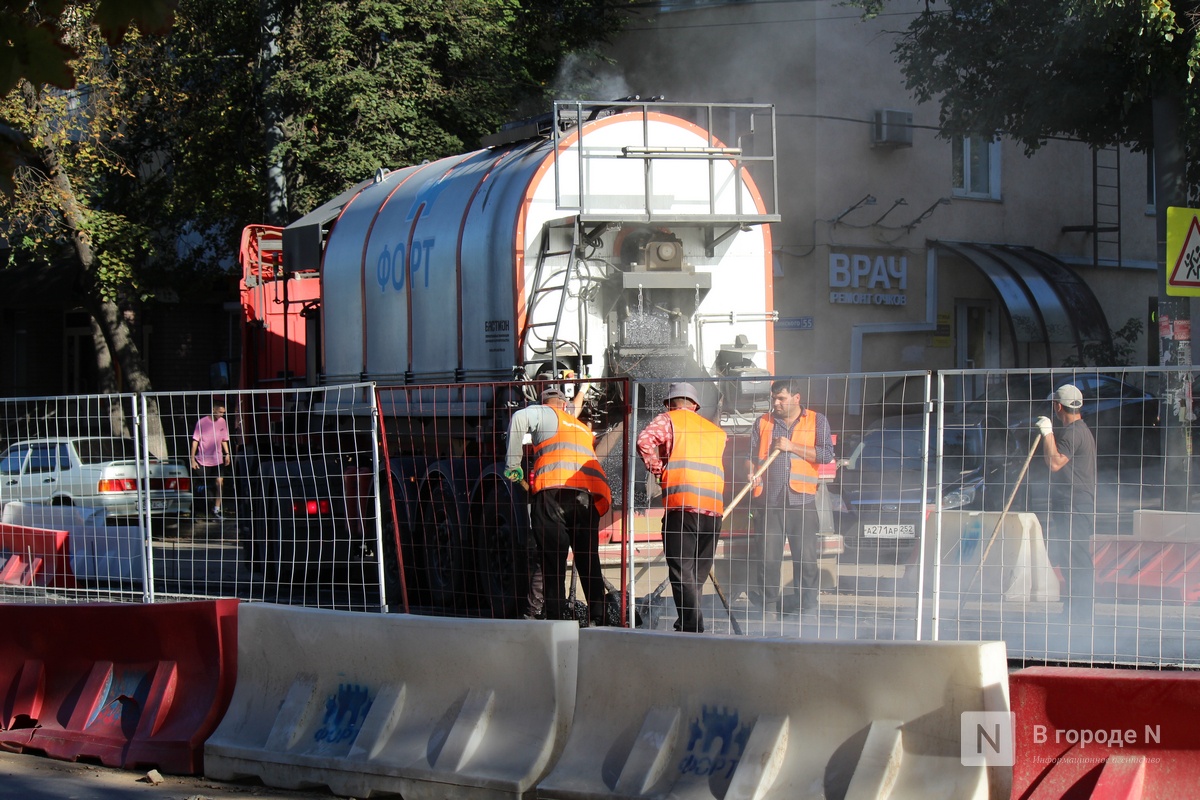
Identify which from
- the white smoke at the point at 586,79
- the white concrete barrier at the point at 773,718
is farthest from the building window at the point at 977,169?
the white concrete barrier at the point at 773,718

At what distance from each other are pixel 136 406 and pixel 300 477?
1547mm

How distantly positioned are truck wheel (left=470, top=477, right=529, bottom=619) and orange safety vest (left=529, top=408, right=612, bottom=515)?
2.15 feet

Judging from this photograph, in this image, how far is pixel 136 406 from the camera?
8055 mm

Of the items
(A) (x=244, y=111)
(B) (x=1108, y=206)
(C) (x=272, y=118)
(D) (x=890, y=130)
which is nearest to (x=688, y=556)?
(C) (x=272, y=118)

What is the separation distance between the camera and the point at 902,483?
10.5m

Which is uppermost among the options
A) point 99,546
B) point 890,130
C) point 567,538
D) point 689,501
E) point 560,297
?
point 890,130

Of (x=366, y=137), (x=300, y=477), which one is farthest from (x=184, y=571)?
(x=366, y=137)

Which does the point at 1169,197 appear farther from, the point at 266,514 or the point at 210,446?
the point at 210,446

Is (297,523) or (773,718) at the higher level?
(297,523)

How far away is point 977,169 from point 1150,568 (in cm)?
1794

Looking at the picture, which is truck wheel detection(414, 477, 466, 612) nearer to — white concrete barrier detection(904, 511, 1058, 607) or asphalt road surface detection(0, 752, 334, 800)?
asphalt road surface detection(0, 752, 334, 800)

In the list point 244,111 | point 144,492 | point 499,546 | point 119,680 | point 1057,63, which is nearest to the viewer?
point 119,680

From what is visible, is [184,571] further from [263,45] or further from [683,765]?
[263,45]

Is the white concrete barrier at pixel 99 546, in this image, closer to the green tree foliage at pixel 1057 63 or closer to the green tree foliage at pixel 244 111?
the green tree foliage at pixel 244 111
